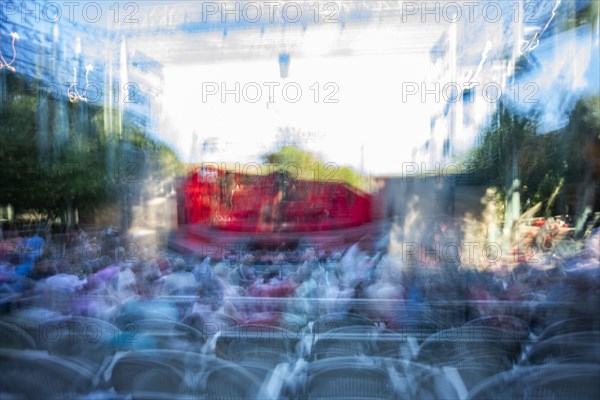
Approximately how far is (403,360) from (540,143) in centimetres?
193

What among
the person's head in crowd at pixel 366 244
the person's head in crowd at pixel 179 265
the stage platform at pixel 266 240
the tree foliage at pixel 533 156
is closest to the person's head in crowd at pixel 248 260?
the stage platform at pixel 266 240

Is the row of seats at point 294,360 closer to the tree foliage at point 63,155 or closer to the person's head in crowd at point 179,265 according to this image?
the person's head in crowd at point 179,265

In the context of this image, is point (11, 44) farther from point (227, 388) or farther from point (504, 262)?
point (504, 262)

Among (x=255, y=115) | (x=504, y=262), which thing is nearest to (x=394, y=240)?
(x=504, y=262)

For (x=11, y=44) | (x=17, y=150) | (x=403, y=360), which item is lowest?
(x=403, y=360)

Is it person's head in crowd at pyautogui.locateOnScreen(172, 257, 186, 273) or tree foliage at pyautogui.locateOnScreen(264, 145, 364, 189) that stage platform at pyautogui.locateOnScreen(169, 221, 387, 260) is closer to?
person's head in crowd at pyautogui.locateOnScreen(172, 257, 186, 273)

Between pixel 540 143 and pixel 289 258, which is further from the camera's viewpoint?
pixel 289 258

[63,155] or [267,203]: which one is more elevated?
[63,155]

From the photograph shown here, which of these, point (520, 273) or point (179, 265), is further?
point (179, 265)

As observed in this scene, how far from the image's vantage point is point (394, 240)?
293cm

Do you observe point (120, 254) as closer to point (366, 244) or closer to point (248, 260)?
point (248, 260)

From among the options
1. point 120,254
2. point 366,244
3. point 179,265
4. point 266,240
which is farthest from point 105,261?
point 366,244

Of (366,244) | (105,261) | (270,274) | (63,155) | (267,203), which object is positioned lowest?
(270,274)

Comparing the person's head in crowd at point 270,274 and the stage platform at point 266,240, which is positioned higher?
the stage platform at point 266,240
